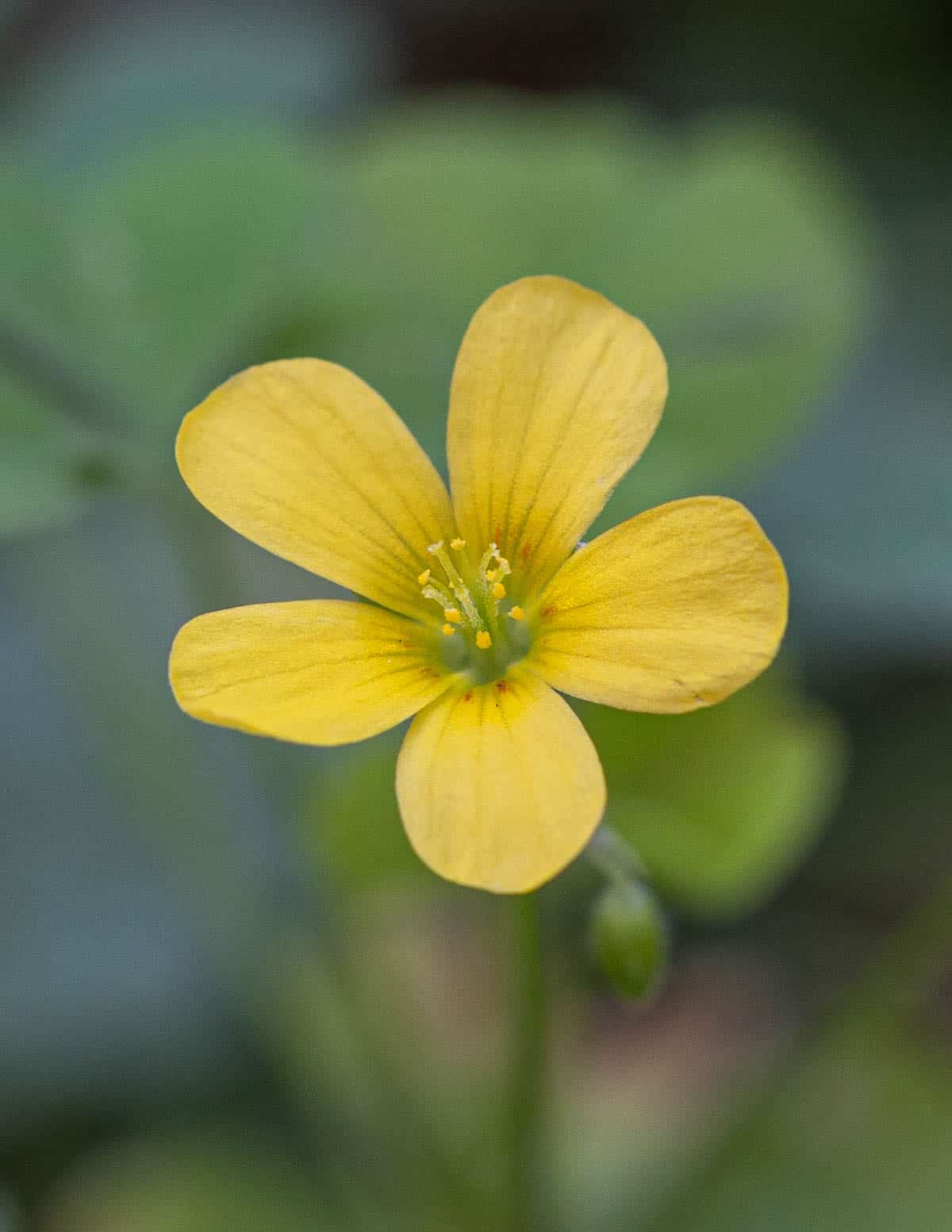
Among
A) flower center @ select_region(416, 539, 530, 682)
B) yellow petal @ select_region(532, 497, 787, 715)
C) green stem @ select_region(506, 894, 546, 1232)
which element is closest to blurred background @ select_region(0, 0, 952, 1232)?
green stem @ select_region(506, 894, 546, 1232)

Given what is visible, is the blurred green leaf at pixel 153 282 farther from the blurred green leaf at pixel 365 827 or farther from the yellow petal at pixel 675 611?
the yellow petal at pixel 675 611

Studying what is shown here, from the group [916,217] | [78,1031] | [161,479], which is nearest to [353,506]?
[161,479]

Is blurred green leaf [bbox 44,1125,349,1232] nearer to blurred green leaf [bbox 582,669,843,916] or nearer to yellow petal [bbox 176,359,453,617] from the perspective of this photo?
blurred green leaf [bbox 582,669,843,916]

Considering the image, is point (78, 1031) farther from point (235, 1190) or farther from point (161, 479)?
point (161, 479)

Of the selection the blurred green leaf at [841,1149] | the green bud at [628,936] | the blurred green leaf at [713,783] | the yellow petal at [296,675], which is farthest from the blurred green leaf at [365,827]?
the blurred green leaf at [841,1149]

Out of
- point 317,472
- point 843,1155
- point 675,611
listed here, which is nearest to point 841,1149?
point 843,1155

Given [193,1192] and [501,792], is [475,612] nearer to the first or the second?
[501,792]
